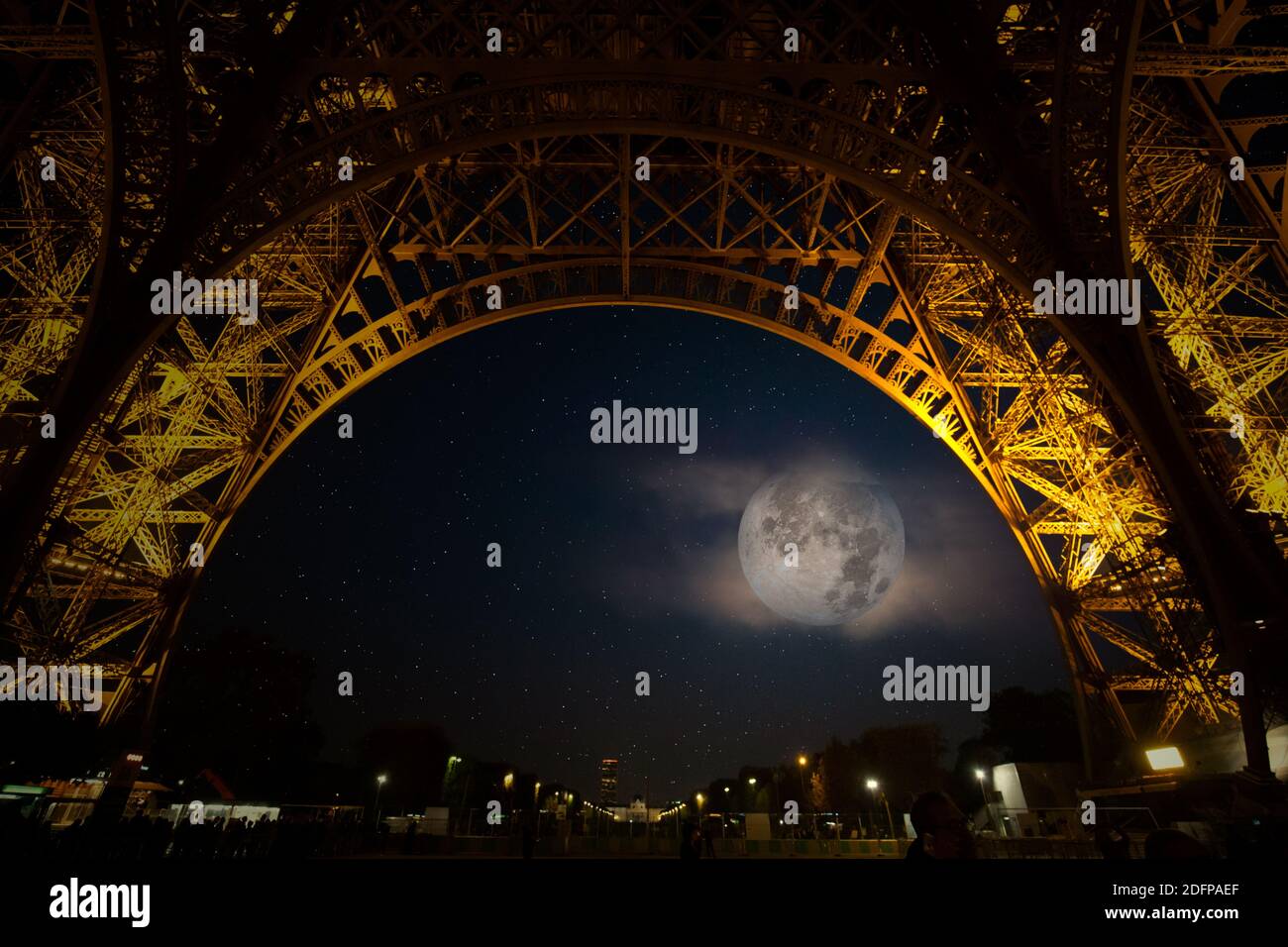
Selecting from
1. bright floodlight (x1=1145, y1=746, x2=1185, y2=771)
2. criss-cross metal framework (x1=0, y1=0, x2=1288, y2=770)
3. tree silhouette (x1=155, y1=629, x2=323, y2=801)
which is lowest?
tree silhouette (x1=155, y1=629, x2=323, y2=801)

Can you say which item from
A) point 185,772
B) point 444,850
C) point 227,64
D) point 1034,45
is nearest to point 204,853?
point 444,850

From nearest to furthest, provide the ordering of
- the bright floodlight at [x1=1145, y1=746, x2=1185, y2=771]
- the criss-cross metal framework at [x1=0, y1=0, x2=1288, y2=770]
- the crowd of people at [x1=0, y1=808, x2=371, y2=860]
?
the crowd of people at [x1=0, y1=808, x2=371, y2=860] → the criss-cross metal framework at [x1=0, y1=0, x2=1288, y2=770] → the bright floodlight at [x1=1145, y1=746, x2=1185, y2=771]

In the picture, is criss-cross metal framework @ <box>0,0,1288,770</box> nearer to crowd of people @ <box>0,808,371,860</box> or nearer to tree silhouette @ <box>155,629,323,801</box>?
crowd of people @ <box>0,808,371,860</box>

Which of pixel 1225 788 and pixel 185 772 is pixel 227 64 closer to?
pixel 1225 788

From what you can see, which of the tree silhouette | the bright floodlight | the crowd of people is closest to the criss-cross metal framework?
the bright floodlight

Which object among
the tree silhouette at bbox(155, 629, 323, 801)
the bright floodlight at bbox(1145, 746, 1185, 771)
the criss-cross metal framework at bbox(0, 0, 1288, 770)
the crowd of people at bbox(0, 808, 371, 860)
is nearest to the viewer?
the crowd of people at bbox(0, 808, 371, 860)

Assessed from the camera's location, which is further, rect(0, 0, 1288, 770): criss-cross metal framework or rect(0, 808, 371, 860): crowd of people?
rect(0, 0, 1288, 770): criss-cross metal framework

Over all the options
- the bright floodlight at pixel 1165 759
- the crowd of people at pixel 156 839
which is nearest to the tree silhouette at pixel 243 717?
the crowd of people at pixel 156 839
